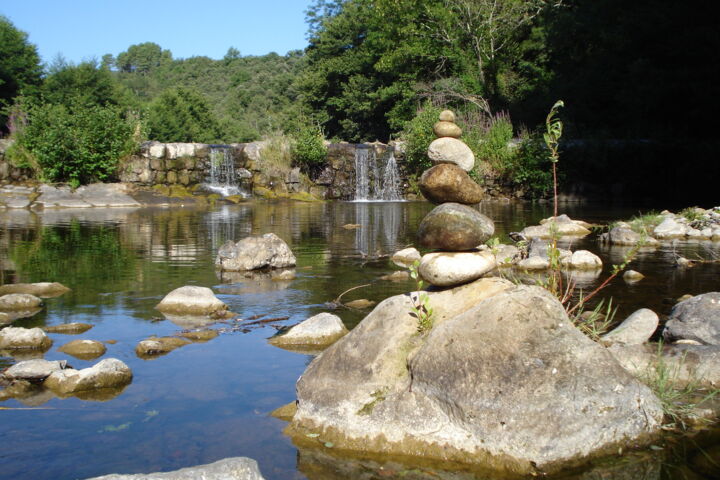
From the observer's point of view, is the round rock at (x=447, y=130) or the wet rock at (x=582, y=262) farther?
the wet rock at (x=582, y=262)

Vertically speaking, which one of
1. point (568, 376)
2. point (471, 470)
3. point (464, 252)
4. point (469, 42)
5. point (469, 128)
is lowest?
point (471, 470)

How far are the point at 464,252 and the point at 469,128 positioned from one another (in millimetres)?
29820

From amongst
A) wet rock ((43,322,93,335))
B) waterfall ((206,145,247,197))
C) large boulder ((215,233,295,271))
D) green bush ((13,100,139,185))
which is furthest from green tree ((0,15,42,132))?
wet rock ((43,322,93,335))

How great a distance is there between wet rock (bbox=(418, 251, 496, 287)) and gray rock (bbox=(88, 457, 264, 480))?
287 centimetres

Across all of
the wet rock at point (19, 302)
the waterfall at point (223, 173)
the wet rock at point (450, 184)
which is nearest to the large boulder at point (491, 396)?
the wet rock at point (450, 184)

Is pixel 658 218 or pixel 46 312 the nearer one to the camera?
pixel 46 312

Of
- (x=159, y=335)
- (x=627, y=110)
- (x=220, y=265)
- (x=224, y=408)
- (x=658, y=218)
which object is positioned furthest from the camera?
(x=627, y=110)

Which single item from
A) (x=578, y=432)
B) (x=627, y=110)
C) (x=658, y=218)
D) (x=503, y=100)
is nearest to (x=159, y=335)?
(x=578, y=432)

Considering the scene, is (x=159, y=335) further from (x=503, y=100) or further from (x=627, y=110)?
(x=503, y=100)

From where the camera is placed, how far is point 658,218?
18.2 metres

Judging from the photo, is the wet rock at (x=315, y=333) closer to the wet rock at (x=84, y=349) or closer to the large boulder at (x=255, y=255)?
the wet rock at (x=84, y=349)

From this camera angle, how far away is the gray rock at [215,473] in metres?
3.72

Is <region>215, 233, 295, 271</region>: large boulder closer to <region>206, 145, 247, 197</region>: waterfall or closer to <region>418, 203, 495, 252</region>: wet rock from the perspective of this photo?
<region>418, 203, 495, 252</region>: wet rock

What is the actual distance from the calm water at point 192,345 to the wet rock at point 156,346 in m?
0.15
